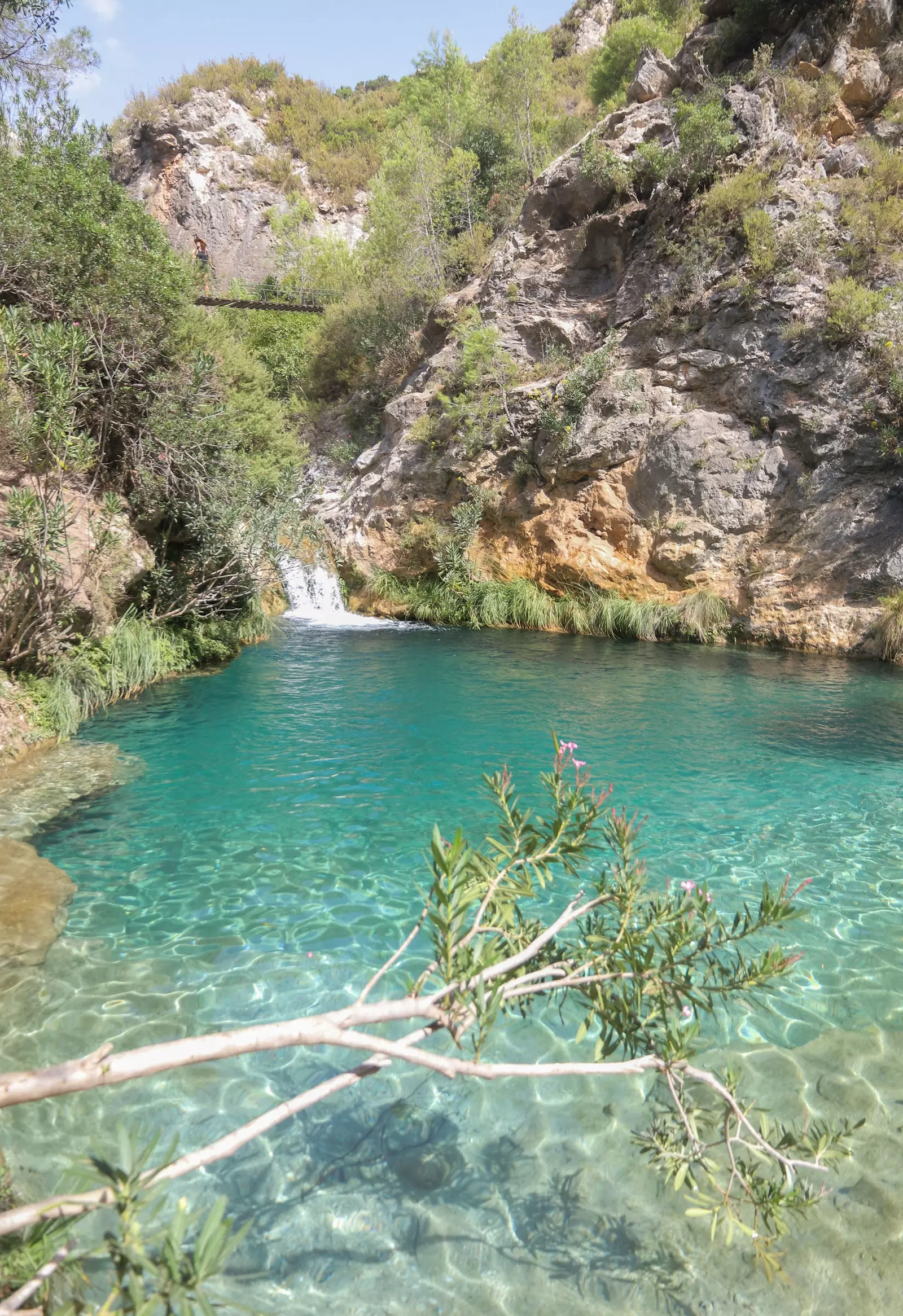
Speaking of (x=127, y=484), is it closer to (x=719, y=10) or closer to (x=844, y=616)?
(x=844, y=616)

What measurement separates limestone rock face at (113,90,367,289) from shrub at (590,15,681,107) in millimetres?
16471

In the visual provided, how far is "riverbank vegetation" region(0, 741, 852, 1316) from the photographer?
1240 mm

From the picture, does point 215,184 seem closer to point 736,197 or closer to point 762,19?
point 762,19

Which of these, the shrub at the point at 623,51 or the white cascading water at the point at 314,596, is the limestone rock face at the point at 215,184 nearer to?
the shrub at the point at 623,51

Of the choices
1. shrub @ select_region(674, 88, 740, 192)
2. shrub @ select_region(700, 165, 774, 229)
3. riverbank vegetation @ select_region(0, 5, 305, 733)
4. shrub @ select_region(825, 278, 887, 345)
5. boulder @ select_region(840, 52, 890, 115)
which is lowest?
riverbank vegetation @ select_region(0, 5, 305, 733)

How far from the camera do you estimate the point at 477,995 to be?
1770 mm

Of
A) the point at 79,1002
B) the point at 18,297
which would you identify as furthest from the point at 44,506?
the point at 79,1002

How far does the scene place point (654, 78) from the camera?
63.0ft

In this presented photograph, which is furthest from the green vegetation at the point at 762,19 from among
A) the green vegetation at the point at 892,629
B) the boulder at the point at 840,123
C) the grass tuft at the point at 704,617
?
the green vegetation at the point at 892,629

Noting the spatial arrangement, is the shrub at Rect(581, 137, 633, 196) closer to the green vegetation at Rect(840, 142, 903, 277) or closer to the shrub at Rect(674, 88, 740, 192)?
the shrub at Rect(674, 88, 740, 192)

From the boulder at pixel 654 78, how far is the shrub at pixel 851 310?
8.82m

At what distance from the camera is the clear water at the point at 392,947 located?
96.7 inches

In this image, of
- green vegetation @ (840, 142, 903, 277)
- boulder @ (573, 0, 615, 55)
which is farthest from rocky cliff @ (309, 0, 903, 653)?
boulder @ (573, 0, 615, 55)

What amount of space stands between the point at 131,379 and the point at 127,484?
1.49m
